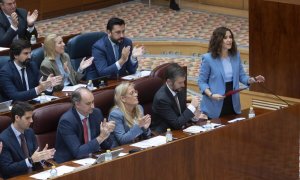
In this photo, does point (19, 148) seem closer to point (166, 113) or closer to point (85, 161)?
point (85, 161)

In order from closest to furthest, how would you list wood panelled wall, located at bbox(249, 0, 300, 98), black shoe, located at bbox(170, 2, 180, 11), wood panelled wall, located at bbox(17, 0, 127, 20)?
wood panelled wall, located at bbox(249, 0, 300, 98), wood panelled wall, located at bbox(17, 0, 127, 20), black shoe, located at bbox(170, 2, 180, 11)

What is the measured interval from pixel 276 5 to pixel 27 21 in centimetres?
292

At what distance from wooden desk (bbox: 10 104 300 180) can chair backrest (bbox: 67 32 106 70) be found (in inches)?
94.7

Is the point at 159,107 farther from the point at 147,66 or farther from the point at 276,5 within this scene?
the point at 147,66

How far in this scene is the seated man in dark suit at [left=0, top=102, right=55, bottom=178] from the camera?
274 inches

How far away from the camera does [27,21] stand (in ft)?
34.7

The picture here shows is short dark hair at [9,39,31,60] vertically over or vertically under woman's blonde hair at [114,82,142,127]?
over

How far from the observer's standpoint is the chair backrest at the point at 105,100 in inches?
322

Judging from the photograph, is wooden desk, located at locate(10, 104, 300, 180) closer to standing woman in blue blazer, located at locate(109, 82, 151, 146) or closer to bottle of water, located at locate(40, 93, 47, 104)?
standing woman in blue blazer, located at locate(109, 82, 151, 146)

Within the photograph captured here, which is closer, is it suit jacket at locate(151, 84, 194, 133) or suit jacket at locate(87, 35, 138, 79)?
suit jacket at locate(151, 84, 194, 133)

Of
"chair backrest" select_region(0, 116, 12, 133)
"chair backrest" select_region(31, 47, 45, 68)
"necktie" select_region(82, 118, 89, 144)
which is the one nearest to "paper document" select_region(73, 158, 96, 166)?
"necktie" select_region(82, 118, 89, 144)

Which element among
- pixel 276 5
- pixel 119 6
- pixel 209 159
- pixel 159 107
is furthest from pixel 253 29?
pixel 119 6

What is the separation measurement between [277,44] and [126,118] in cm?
237

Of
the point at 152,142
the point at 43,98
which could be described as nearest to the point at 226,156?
the point at 152,142
